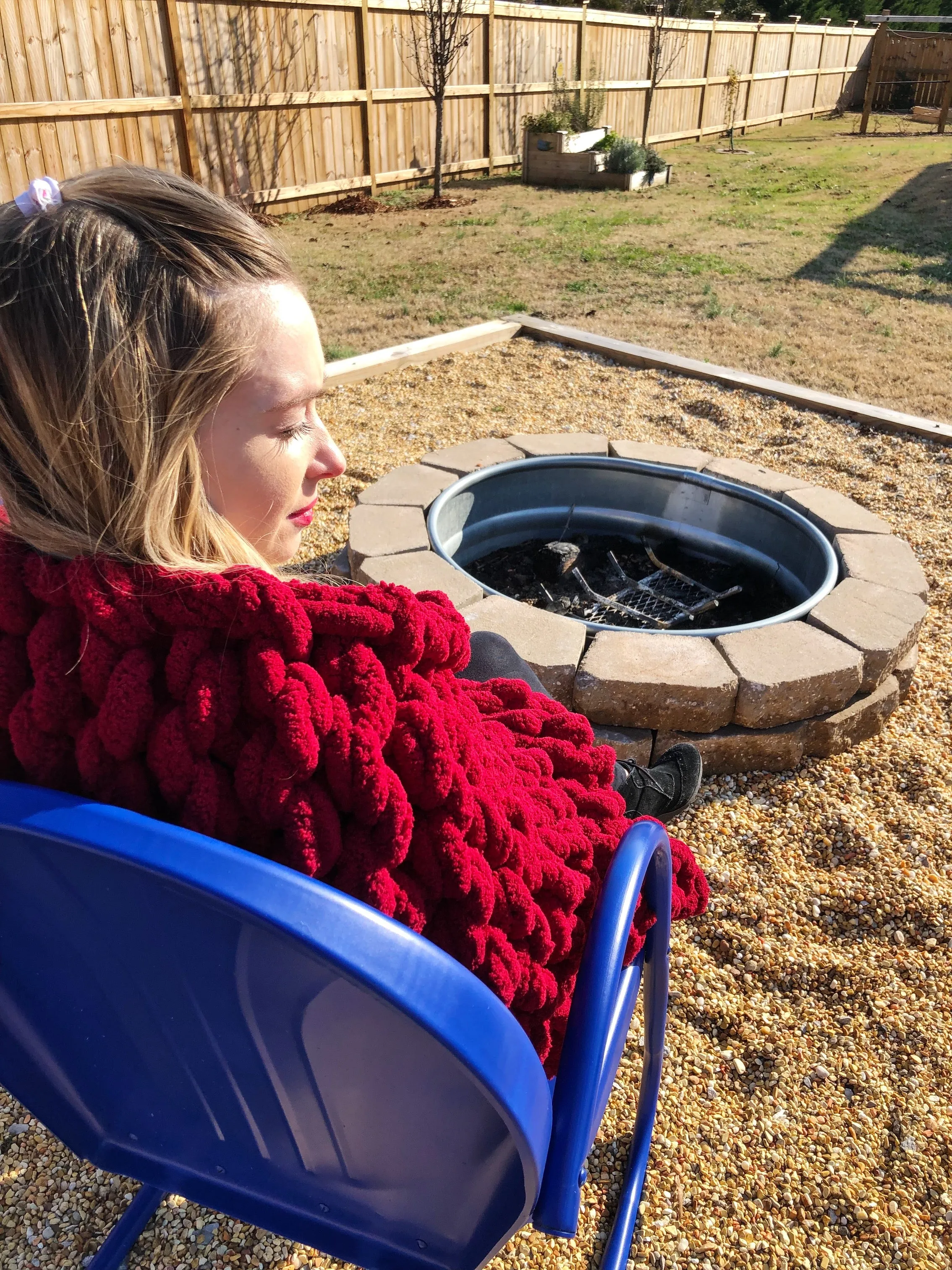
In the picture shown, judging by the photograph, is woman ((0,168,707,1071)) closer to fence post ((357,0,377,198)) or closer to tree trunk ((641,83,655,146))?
fence post ((357,0,377,198))

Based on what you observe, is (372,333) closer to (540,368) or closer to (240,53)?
(540,368)

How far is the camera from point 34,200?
34.7 inches

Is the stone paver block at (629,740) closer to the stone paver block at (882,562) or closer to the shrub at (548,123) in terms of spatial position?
the stone paver block at (882,562)

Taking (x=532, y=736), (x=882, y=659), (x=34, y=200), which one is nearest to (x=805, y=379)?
(x=882, y=659)

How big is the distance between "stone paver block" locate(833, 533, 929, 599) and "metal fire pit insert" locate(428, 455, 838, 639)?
0.08m

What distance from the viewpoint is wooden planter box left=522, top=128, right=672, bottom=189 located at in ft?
35.6

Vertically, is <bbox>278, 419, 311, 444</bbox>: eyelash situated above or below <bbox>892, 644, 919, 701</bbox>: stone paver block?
above

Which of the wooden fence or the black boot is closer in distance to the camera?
the black boot

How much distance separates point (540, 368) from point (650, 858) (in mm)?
4305

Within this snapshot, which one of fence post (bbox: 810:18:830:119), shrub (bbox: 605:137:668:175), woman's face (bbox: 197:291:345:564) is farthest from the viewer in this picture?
fence post (bbox: 810:18:830:119)

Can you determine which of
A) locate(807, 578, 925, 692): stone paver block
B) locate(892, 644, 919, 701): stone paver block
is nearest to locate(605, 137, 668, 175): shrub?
locate(807, 578, 925, 692): stone paver block

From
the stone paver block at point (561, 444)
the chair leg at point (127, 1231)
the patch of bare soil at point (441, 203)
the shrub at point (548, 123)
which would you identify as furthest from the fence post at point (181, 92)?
the chair leg at point (127, 1231)

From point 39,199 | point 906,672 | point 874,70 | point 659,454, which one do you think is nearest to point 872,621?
point 906,672

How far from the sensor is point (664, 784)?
1990mm
